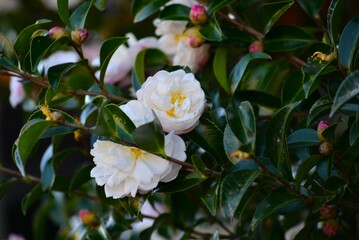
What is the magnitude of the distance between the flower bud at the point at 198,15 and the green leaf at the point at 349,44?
25 cm

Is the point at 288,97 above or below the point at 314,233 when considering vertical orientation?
above

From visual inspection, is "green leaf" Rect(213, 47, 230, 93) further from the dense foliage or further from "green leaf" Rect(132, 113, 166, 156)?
"green leaf" Rect(132, 113, 166, 156)

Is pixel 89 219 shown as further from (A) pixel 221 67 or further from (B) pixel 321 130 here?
(B) pixel 321 130

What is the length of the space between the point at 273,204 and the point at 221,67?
1.06 feet

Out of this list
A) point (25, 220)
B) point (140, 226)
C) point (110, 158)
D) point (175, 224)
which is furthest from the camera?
point (25, 220)

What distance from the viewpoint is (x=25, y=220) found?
288cm

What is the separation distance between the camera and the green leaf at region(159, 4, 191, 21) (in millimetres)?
1009

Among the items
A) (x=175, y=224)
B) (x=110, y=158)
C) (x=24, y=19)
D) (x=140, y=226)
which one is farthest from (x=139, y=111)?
(x=24, y=19)

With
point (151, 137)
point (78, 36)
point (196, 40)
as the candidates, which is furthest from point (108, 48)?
point (151, 137)

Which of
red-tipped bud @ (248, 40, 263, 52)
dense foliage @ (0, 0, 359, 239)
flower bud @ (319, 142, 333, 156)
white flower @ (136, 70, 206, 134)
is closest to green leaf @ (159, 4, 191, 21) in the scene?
dense foliage @ (0, 0, 359, 239)

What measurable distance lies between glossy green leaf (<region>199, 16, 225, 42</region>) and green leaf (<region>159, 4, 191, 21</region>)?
4cm

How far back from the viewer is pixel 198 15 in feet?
3.22

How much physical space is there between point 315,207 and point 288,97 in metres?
0.16

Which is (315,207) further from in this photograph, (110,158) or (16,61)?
(16,61)
